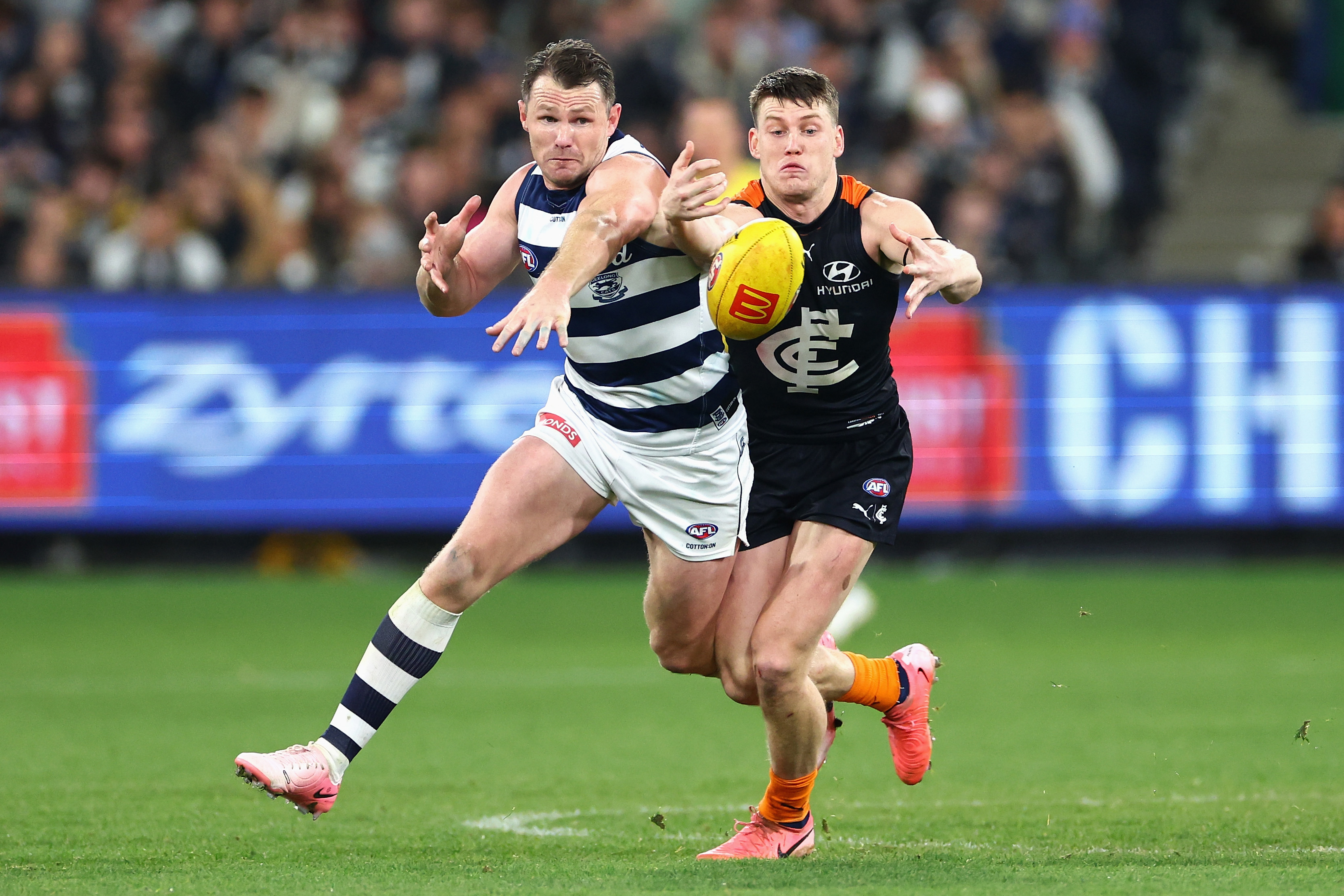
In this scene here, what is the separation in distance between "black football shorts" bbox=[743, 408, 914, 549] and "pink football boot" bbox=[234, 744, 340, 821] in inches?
63.8

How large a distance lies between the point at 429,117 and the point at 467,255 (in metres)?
10.4

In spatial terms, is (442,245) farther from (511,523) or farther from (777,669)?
(777,669)

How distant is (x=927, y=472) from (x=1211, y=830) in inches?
319

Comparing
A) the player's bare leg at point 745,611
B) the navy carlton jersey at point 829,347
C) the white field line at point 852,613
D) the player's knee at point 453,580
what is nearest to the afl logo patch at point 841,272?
the navy carlton jersey at point 829,347

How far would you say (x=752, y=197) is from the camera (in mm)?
6332

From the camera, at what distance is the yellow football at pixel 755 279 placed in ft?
18.5

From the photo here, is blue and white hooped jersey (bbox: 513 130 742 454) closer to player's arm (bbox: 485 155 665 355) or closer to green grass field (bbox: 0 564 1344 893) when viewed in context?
player's arm (bbox: 485 155 665 355)

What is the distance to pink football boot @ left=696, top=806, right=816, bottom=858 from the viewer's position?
238 inches

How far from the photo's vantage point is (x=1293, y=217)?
17.4 m

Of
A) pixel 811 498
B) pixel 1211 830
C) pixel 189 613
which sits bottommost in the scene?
pixel 189 613

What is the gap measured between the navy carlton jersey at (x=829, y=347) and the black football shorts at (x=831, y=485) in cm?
5

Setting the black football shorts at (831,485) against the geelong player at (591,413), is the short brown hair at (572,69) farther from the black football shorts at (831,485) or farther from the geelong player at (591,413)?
the black football shorts at (831,485)

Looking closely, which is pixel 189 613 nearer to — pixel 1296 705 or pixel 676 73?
pixel 676 73

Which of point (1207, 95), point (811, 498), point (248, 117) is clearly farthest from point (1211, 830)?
point (1207, 95)
